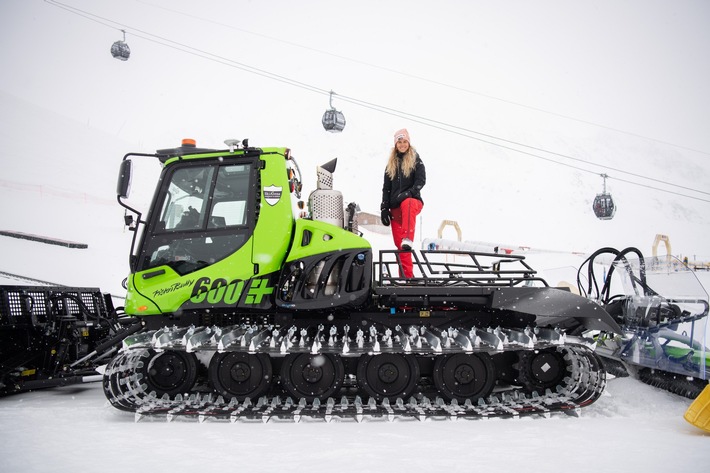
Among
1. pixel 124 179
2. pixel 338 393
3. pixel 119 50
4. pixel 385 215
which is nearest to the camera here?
pixel 124 179

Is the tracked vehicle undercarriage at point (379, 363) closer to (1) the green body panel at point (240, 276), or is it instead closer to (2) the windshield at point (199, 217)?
(1) the green body panel at point (240, 276)

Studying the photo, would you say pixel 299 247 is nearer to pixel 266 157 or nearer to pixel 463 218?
pixel 266 157

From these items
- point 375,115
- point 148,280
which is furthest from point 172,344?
point 375,115

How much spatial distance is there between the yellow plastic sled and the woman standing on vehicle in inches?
120

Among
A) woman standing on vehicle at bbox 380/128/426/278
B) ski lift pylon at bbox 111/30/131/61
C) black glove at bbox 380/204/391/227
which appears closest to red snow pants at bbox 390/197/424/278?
woman standing on vehicle at bbox 380/128/426/278

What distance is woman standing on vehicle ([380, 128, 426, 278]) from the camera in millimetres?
5785

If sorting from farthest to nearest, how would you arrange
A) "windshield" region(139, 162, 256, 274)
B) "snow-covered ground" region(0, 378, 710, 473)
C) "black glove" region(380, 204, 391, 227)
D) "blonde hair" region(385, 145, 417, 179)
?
"black glove" region(380, 204, 391, 227)
"blonde hair" region(385, 145, 417, 179)
"windshield" region(139, 162, 256, 274)
"snow-covered ground" region(0, 378, 710, 473)

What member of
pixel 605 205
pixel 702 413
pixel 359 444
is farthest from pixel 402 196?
pixel 605 205

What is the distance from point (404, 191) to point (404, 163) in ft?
1.18

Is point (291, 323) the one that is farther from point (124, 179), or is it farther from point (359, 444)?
point (124, 179)

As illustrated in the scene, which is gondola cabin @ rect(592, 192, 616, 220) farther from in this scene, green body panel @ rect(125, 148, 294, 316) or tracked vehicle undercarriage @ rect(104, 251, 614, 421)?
green body panel @ rect(125, 148, 294, 316)

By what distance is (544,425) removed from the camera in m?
4.32

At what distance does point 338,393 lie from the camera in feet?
16.2

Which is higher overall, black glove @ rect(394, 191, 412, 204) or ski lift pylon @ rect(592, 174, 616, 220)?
ski lift pylon @ rect(592, 174, 616, 220)
